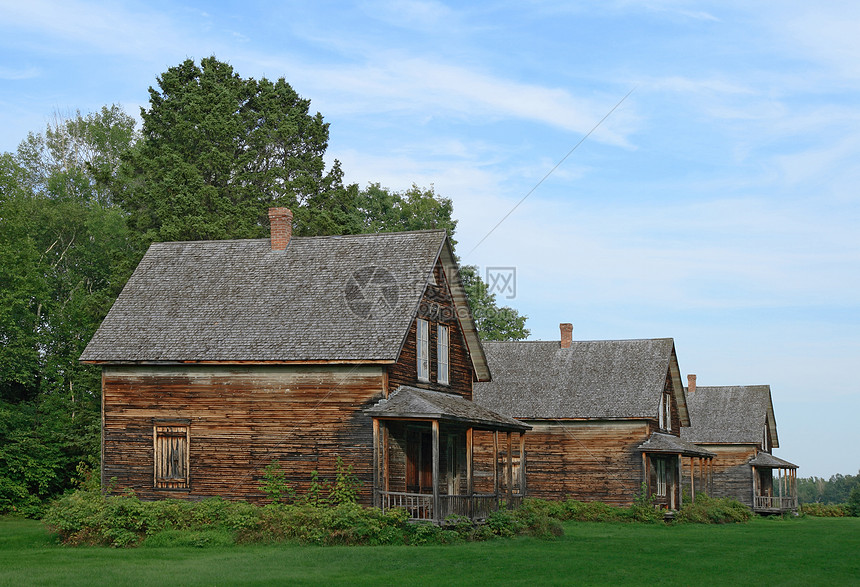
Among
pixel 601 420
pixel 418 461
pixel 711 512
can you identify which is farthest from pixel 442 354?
pixel 711 512

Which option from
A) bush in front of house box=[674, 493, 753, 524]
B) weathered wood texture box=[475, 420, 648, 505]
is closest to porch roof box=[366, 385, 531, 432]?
weathered wood texture box=[475, 420, 648, 505]

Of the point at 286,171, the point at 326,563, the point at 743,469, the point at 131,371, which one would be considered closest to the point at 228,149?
the point at 286,171

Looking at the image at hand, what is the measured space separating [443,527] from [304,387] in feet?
18.2

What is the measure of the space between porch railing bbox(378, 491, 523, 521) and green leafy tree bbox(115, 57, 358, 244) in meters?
20.5

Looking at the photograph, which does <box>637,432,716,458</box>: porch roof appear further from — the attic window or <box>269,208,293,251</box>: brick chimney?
<box>269,208,293,251</box>: brick chimney

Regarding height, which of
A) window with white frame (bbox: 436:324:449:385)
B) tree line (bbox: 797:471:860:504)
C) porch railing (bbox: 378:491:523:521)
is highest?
window with white frame (bbox: 436:324:449:385)

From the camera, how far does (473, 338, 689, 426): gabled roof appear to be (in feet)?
140

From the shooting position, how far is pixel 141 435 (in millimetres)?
28391

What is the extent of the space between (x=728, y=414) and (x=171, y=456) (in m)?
41.0

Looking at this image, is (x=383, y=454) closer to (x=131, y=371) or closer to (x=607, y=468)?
(x=131, y=371)

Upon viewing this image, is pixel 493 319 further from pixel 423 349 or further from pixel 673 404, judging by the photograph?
pixel 423 349

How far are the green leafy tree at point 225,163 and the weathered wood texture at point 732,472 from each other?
26906mm

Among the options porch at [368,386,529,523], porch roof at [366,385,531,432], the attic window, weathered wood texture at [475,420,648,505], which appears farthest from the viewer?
the attic window

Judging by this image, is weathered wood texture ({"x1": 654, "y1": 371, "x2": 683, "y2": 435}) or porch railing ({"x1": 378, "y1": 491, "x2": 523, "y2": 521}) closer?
porch railing ({"x1": 378, "y1": 491, "x2": 523, "y2": 521})
